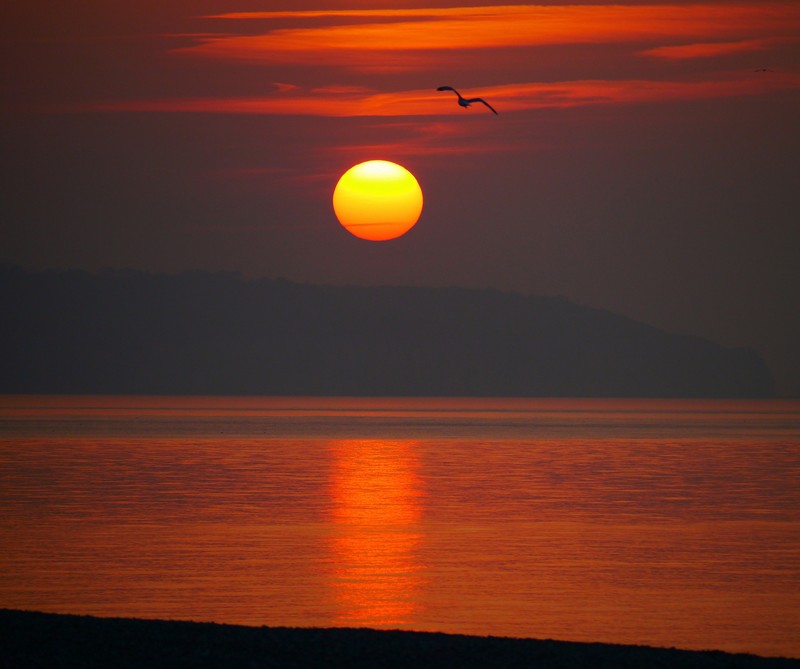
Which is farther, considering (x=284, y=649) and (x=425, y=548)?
(x=425, y=548)

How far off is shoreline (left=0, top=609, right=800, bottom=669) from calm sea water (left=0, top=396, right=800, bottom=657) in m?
2.79

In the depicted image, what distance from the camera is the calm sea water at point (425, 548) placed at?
1931 centimetres

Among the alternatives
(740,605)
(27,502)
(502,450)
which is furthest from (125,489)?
(502,450)

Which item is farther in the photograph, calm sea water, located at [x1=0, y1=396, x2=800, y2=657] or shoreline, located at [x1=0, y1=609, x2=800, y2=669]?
calm sea water, located at [x1=0, y1=396, x2=800, y2=657]

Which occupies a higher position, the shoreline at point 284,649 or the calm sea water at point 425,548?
the calm sea water at point 425,548

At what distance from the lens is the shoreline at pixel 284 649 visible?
13875 millimetres

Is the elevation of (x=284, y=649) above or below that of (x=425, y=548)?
below

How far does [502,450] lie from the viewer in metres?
73.1

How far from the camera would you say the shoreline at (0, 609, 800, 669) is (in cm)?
1388

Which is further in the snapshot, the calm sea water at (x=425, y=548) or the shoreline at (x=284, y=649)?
the calm sea water at (x=425, y=548)

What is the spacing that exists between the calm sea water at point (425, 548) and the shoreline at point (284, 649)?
2.79 m

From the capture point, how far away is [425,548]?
26719 mm

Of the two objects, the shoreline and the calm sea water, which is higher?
the calm sea water

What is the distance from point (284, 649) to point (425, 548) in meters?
12.5
